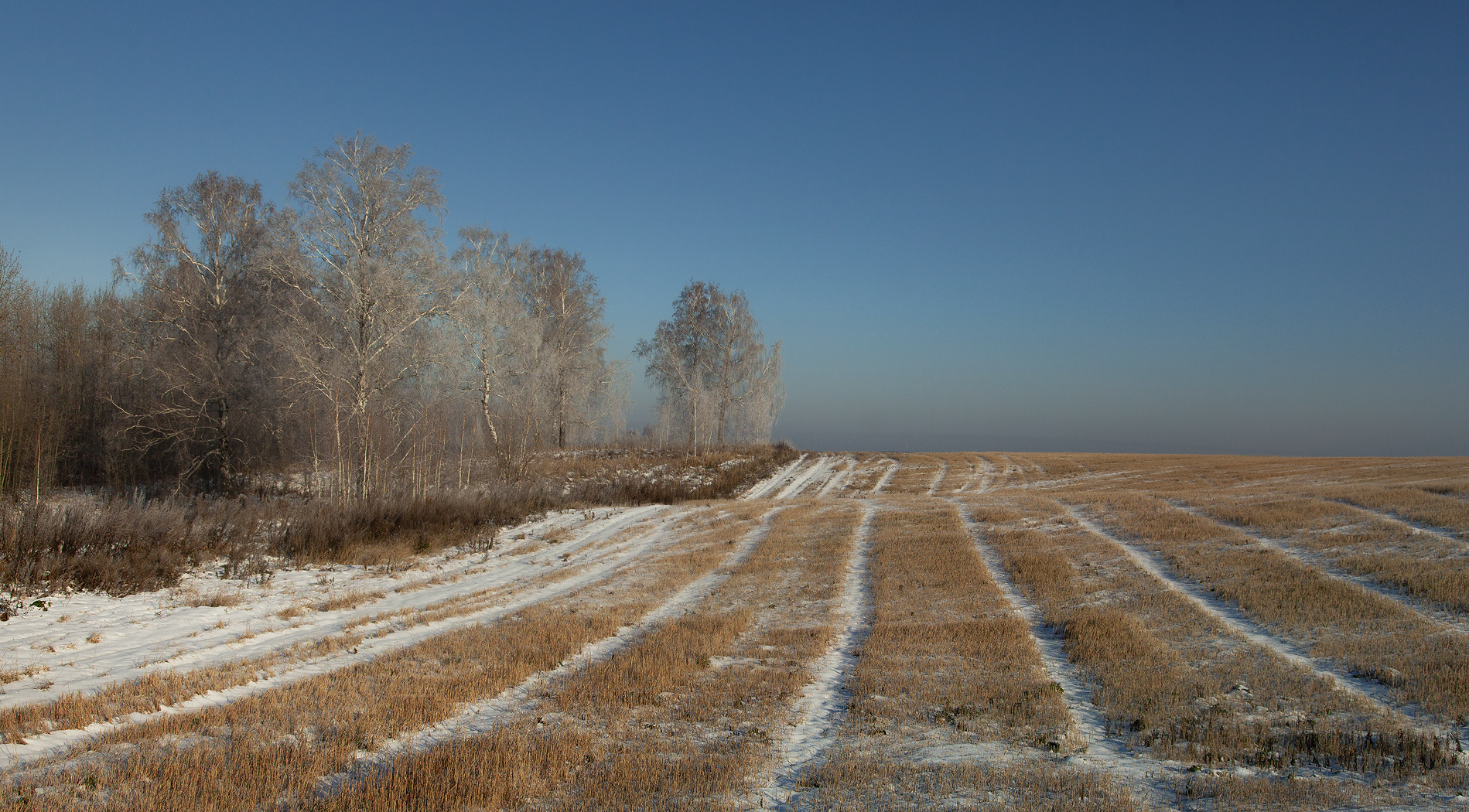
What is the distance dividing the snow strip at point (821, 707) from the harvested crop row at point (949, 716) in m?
0.14

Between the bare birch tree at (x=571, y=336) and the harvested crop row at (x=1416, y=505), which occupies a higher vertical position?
the bare birch tree at (x=571, y=336)

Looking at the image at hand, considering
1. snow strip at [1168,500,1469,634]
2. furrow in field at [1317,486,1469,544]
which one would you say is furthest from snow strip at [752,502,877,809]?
furrow in field at [1317,486,1469,544]

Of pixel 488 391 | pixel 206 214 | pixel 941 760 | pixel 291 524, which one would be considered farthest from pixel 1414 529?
pixel 206 214

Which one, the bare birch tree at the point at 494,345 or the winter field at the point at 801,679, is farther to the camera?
the bare birch tree at the point at 494,345

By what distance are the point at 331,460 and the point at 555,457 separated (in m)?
15.6

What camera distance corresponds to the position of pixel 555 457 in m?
35.5

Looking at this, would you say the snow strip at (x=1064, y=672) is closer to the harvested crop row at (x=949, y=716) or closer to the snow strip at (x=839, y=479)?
the harvested crop row at (x=949, y=716)

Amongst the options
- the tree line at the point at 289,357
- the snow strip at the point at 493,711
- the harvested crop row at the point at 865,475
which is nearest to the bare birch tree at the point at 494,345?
the tree line at the point at 289,357

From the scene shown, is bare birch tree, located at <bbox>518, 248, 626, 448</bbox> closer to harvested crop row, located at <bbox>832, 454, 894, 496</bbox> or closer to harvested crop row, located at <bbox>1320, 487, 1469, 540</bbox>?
harvested crop row, located at <bbox>832, 454, 894, 496</bbox>

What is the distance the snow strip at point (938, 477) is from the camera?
96.1ft

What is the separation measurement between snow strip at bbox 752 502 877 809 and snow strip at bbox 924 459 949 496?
16.6m

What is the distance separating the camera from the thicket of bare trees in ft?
141

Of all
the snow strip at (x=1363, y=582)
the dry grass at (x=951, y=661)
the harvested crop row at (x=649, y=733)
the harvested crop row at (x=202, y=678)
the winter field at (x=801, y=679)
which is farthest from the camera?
the snow strip at (x=1363, y=582)

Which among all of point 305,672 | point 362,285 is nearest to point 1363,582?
point 305,672
